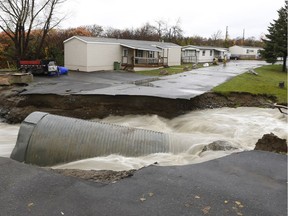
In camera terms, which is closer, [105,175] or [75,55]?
[105,175]

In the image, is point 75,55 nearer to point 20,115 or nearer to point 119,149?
point 20,115

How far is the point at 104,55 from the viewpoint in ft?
104

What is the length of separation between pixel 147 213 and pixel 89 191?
52.8 inches

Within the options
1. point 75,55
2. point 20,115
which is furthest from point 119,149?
point 75,55

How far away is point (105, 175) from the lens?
22.2 feet

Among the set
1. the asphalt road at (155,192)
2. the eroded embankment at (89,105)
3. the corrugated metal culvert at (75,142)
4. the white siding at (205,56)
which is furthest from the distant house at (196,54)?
the asphalt road at (155,192)

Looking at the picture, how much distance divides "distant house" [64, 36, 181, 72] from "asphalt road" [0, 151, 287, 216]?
78.5 feet

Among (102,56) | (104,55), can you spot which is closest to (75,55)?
(102,56)

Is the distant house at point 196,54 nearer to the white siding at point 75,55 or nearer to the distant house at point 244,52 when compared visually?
the distant house at point 244,52

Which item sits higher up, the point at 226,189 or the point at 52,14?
the point at 52,14

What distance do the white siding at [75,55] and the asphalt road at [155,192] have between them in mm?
23862

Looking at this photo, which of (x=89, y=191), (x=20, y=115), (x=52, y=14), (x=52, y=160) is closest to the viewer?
(x=89, y=191)

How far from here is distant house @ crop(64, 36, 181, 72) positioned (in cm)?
3012

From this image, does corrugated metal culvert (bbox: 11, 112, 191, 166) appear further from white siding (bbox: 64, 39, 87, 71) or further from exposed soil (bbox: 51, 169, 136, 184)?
white siding (bbox: 64, 39, 87, 71)
